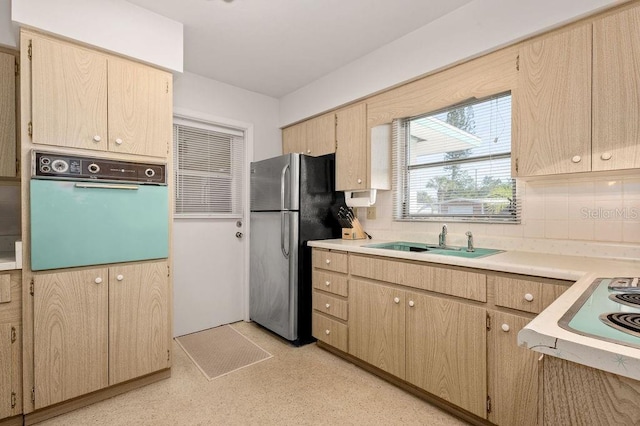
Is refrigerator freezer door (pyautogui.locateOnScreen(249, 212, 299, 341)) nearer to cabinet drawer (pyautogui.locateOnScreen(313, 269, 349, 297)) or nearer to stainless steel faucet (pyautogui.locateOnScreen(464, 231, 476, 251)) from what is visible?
cabinet drawer (pyautogui.locateOnScreen(313, 269, 349, 297))

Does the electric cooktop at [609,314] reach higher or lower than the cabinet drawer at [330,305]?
higher

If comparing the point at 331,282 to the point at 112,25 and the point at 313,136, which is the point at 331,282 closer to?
the point at 313,136

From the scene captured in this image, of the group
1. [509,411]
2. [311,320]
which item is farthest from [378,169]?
[509,411]

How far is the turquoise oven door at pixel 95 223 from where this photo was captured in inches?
72.3

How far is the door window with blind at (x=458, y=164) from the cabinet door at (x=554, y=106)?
0.38 m

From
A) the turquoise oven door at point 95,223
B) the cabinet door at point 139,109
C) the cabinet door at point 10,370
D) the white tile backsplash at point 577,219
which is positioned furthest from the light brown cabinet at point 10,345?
the white tile backsplash at point 577,219

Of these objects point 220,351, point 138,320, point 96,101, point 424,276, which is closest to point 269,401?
point 220,351

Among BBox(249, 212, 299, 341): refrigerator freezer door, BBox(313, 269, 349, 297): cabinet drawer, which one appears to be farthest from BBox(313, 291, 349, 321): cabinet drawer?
BBox(249, 212, 299, 341): refrigerator freezer door

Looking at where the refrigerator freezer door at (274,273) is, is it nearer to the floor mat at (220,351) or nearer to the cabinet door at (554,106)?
the floor mat at (220,351)

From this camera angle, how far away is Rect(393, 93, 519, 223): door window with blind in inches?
88.4

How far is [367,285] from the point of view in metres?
2.35

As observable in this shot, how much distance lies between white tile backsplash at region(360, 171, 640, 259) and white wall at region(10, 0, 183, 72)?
2622 mm

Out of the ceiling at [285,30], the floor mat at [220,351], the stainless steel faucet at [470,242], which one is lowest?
the floor mat at [220,351]

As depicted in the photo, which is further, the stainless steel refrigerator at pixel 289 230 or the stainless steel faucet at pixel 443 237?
the stainless steel refrigerator at pixel 289 230
